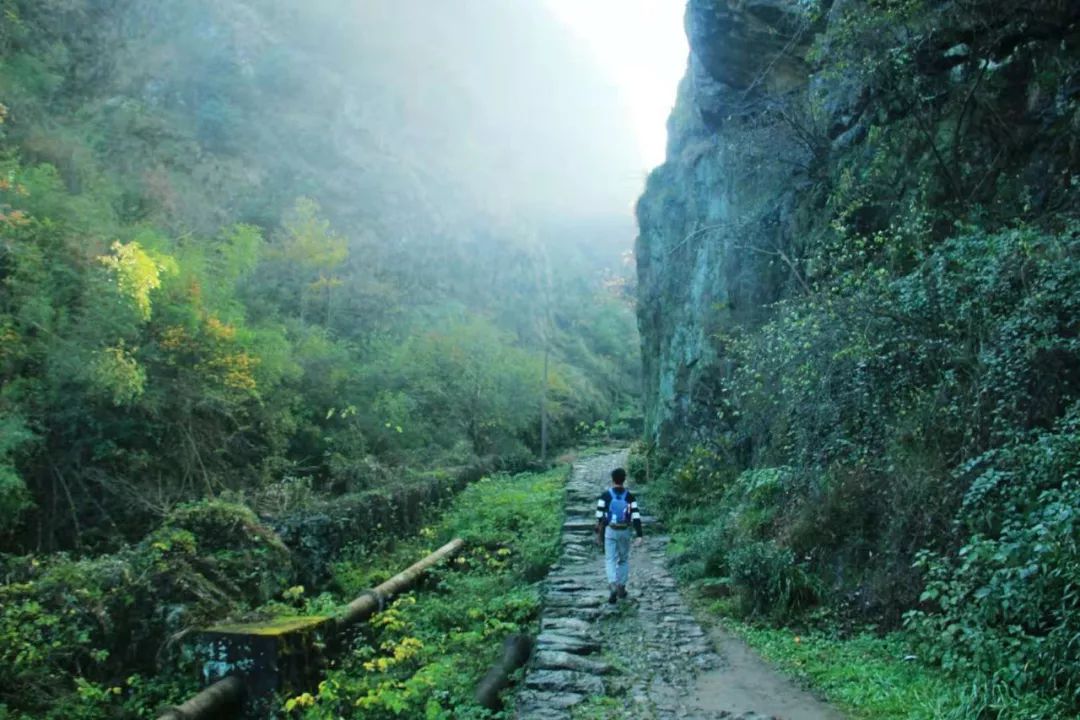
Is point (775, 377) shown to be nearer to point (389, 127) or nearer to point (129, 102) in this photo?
point (129, 102)

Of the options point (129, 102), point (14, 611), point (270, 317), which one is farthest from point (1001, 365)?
point (129, 102)

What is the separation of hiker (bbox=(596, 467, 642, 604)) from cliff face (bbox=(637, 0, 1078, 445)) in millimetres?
4657

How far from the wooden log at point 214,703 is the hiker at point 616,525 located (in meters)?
3.92

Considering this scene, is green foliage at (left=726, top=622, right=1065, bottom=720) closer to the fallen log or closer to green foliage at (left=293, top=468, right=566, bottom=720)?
green foliage at (left=293, top=468, right=566, bottom=720)

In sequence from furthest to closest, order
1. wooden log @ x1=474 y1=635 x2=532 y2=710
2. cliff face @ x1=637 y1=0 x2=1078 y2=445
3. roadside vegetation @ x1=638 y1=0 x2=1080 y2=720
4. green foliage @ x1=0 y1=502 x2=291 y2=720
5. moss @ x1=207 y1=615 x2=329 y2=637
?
cliff face @ x1=637 y1=0 x2=1078 y2=445, green foliage @ x1=0 y1=502 x2=291 y2=720, moss @ x1=207 y1=615 x2=329 y2=637, wooden log @ x1=474 y1=635 x2=532 y2=710, roadside vegetation @ x1=638 y1=0 x2=1080 y2=720

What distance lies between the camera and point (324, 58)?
49.5 meters

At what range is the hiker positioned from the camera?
8.25 m

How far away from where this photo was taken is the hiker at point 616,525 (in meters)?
8.25

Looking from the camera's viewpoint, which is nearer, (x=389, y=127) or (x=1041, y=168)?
(x=1041, y=168)

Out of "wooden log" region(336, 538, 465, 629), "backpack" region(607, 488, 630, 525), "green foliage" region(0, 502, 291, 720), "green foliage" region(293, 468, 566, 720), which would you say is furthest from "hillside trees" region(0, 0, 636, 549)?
"backpack" region(607, 488, 630, 525)

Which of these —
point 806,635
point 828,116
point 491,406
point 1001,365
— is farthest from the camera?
point 491,406

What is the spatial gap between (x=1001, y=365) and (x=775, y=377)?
11.7 feet

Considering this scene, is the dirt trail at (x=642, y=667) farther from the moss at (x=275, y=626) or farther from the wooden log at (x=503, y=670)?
the moss at (x=275, y=626)

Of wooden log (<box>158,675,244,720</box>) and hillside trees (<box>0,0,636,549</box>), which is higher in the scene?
hillside trees (<box>0,0,636,549</box>)
